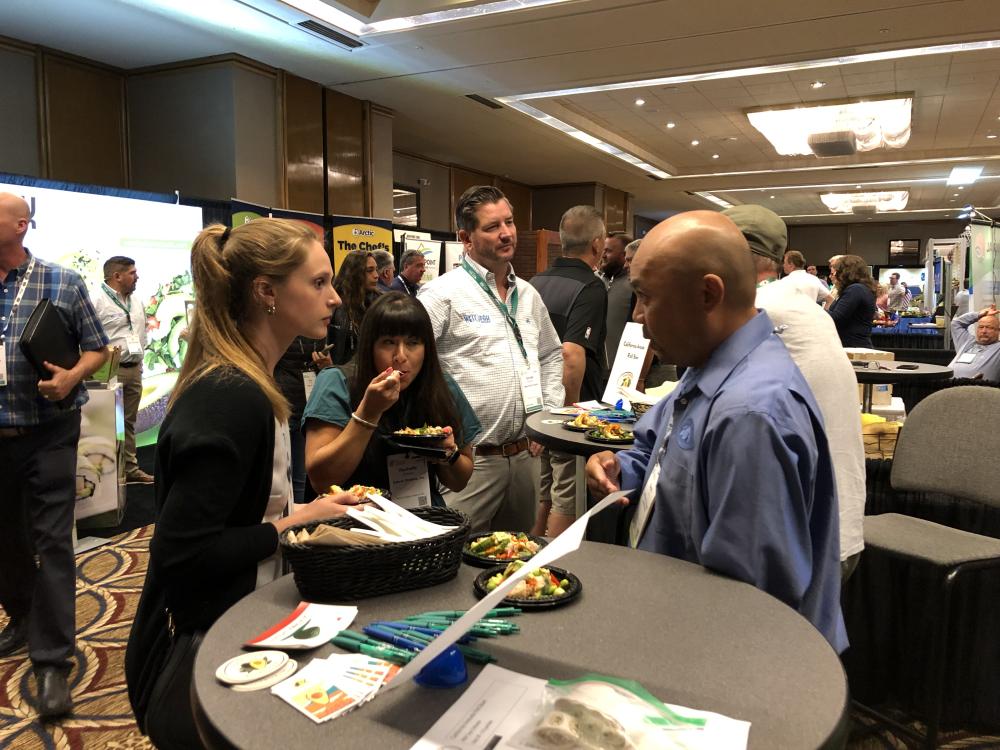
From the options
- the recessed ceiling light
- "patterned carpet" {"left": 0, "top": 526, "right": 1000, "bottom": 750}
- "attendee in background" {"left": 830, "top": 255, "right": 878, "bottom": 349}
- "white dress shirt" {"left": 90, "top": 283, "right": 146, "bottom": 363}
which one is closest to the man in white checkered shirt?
"patterned carpet" {"left": 0, "top": 526, "right": 1000, "bottom": 750}

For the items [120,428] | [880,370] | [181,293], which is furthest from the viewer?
[181,293]

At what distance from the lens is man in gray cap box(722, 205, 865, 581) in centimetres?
195

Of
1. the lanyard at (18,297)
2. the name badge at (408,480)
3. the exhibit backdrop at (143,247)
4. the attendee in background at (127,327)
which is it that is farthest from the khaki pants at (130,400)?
the name badge at (408,480)

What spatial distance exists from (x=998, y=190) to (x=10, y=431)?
18062mm

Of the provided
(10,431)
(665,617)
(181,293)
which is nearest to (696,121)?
(181,293)

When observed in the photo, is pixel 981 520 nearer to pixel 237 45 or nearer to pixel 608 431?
pixel 608 431

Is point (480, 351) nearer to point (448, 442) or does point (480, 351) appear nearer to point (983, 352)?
point (448, 442)

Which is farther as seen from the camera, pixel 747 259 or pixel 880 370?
pixel 880 370

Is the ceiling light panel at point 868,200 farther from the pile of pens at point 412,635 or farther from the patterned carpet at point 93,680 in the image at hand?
the pile of pens at point 412,635

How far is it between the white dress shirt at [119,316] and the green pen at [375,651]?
4650 millimetres

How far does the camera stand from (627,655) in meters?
1.04

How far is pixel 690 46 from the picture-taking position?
271 inches

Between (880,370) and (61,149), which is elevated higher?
(61,149)

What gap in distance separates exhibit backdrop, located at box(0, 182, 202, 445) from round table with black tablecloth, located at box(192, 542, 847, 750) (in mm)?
5033
